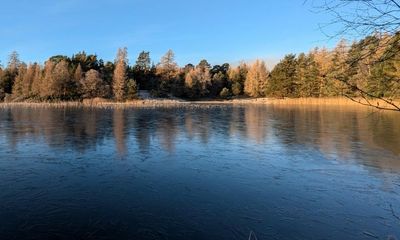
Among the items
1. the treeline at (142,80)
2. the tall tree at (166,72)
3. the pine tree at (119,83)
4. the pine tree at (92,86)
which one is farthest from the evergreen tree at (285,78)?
the pine tree at (92,86)

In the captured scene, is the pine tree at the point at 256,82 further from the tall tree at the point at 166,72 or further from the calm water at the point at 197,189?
the calm water at the point at 197,189

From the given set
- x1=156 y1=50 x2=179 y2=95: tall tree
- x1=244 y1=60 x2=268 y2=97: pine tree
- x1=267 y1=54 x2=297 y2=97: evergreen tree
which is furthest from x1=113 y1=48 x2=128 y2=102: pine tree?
x1=244 y1=60 x2=268 y2=97: pine tree

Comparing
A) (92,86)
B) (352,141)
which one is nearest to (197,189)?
(352,141)

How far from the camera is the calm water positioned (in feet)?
23.6

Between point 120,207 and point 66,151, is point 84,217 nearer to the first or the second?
point 120,207

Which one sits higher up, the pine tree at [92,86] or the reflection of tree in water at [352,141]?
the pine tree at [92,86]

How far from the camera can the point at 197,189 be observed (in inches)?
394

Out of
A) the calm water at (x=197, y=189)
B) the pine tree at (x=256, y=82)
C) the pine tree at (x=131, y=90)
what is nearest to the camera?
the calm water at (x=197, y=189)

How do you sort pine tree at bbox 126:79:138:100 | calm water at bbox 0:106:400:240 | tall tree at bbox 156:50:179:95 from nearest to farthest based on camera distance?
calm water at bbox 0:106:400:240, pine tree at bbox 126:79:138:100, tall tree at bbox 156:50:179:95

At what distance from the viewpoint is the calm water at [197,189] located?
23.6 feet

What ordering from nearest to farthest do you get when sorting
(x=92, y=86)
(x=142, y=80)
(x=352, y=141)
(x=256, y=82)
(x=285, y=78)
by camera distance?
(x=352, y=141) < (x=92, y=86) < (x=285, y=78) < (x=142, y=80) < (x=256, y=82)

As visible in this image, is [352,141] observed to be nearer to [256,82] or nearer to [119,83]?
[119,83]

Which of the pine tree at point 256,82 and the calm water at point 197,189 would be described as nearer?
the calm water at point 197,189

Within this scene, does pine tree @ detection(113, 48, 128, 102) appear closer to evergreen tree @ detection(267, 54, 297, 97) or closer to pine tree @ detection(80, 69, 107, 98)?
pine tree @ detection(80, 69, 107, 98)
